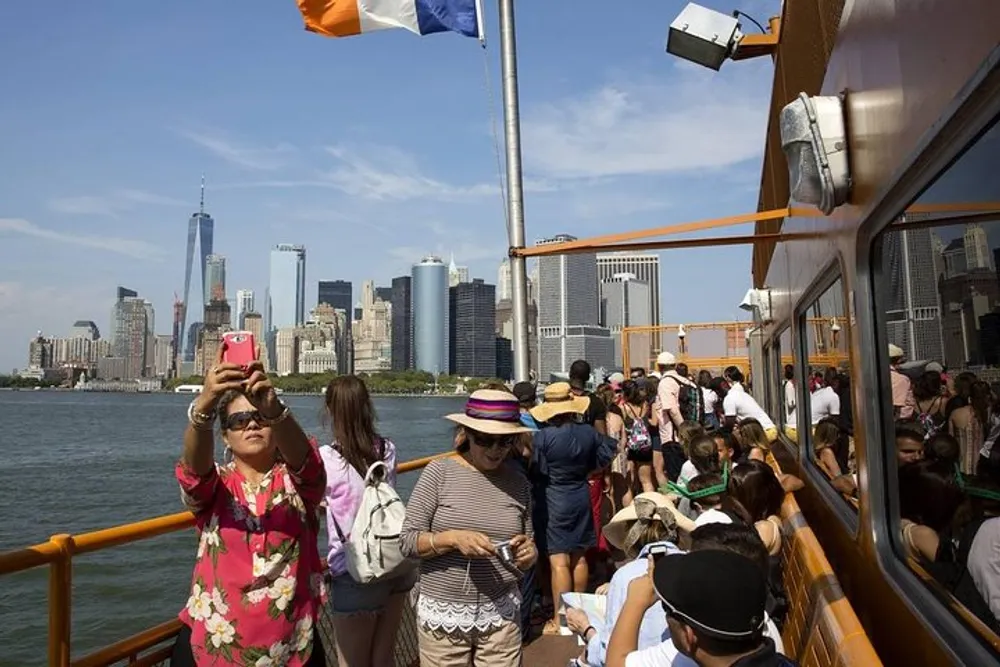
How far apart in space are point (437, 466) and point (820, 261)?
2.00 m

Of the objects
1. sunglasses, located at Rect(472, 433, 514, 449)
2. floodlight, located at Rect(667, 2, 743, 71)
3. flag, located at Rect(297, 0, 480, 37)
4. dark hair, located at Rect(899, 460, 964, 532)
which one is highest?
flag, located at Rect(297, 0, 480, 37)

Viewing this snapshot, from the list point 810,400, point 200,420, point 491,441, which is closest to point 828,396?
point 810,400

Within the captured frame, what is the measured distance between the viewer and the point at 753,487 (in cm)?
373

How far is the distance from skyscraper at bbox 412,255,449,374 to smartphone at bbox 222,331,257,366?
129119 millimetres

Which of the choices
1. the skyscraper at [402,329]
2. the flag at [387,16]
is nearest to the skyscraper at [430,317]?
the skyscraper at [402,329]

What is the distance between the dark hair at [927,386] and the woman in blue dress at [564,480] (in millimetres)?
2759

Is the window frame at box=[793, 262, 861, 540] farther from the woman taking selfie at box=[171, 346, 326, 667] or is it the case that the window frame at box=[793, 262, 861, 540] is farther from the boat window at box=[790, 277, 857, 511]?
the woman taking selfie at box=[171, 346, 326, 667]

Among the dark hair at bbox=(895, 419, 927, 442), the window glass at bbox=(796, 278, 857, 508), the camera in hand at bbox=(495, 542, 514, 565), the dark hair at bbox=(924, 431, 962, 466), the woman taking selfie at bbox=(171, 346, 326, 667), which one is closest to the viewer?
the dark hair at bbox=(924, 431, 962, 466)

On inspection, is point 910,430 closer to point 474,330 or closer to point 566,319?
point 566,319

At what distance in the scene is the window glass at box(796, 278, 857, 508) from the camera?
10.1ft

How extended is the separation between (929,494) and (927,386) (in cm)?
29

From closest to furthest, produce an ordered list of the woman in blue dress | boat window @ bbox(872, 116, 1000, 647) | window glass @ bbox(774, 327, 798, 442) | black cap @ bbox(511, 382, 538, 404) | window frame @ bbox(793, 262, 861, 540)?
boat window @ bbox(872, 116, 1000, 647) < window frame @ bbox(793, 262, 861, 540) < the woman in blue dress < black cap @ bbox(511, 382, 538, 404) < window glass @ bbox(774, 327, 798, 442)

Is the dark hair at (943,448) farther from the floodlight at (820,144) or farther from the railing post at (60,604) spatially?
the railing post at (60,604)

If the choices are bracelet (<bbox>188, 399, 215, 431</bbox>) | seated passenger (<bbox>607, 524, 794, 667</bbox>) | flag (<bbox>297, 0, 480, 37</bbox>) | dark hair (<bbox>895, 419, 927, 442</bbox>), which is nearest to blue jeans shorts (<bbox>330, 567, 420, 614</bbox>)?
bracelet (<bbox>188, 399, 215, 431</bbox>)
